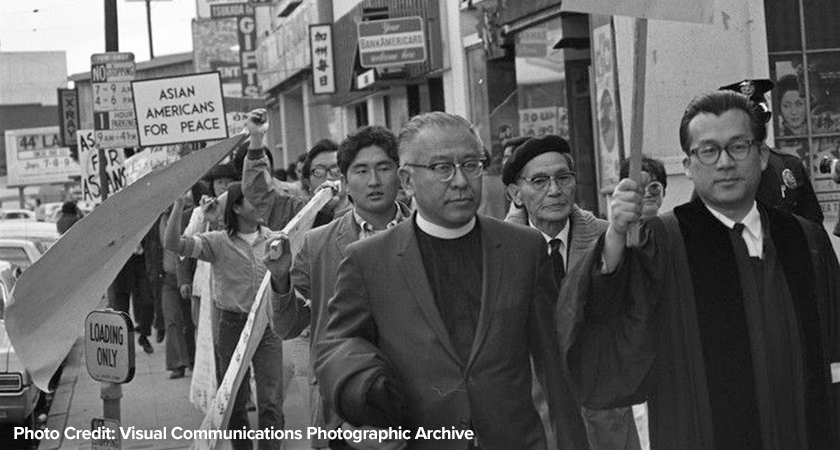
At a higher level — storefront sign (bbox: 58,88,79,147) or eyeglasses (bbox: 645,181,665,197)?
storefront sign (bbox: 58,88,79,147)

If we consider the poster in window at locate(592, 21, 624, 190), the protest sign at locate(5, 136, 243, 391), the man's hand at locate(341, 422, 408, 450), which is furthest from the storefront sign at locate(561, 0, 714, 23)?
the poster in window at locate(592, 21, 624, 190)

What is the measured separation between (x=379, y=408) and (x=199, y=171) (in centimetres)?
258

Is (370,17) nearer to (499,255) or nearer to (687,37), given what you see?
(687,37)

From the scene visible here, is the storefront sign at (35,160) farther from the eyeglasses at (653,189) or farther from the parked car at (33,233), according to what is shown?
the eyeglasses at (653,189)

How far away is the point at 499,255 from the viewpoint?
16.2 feet

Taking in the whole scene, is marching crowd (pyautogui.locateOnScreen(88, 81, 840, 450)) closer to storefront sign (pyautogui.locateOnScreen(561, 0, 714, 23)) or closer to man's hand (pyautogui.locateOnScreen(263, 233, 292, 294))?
storefront sign (pyautogui.locateOnScreen(561, 0, 714, 23))

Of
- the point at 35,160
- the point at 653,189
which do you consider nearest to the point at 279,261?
the point at 653,189

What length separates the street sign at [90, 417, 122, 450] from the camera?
26.9 ft

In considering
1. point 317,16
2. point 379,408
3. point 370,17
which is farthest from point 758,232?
point 317,16

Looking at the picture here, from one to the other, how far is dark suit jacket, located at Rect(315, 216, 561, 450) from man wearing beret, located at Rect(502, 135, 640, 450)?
5.32 ft

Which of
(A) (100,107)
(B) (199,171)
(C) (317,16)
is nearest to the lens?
(B) (199,171)

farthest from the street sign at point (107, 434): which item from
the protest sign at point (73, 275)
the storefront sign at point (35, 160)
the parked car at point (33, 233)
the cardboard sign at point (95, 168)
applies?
the storefront sign at point (35, 160)

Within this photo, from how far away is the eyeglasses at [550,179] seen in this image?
695cm

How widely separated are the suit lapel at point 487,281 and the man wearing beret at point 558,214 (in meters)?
1.63
